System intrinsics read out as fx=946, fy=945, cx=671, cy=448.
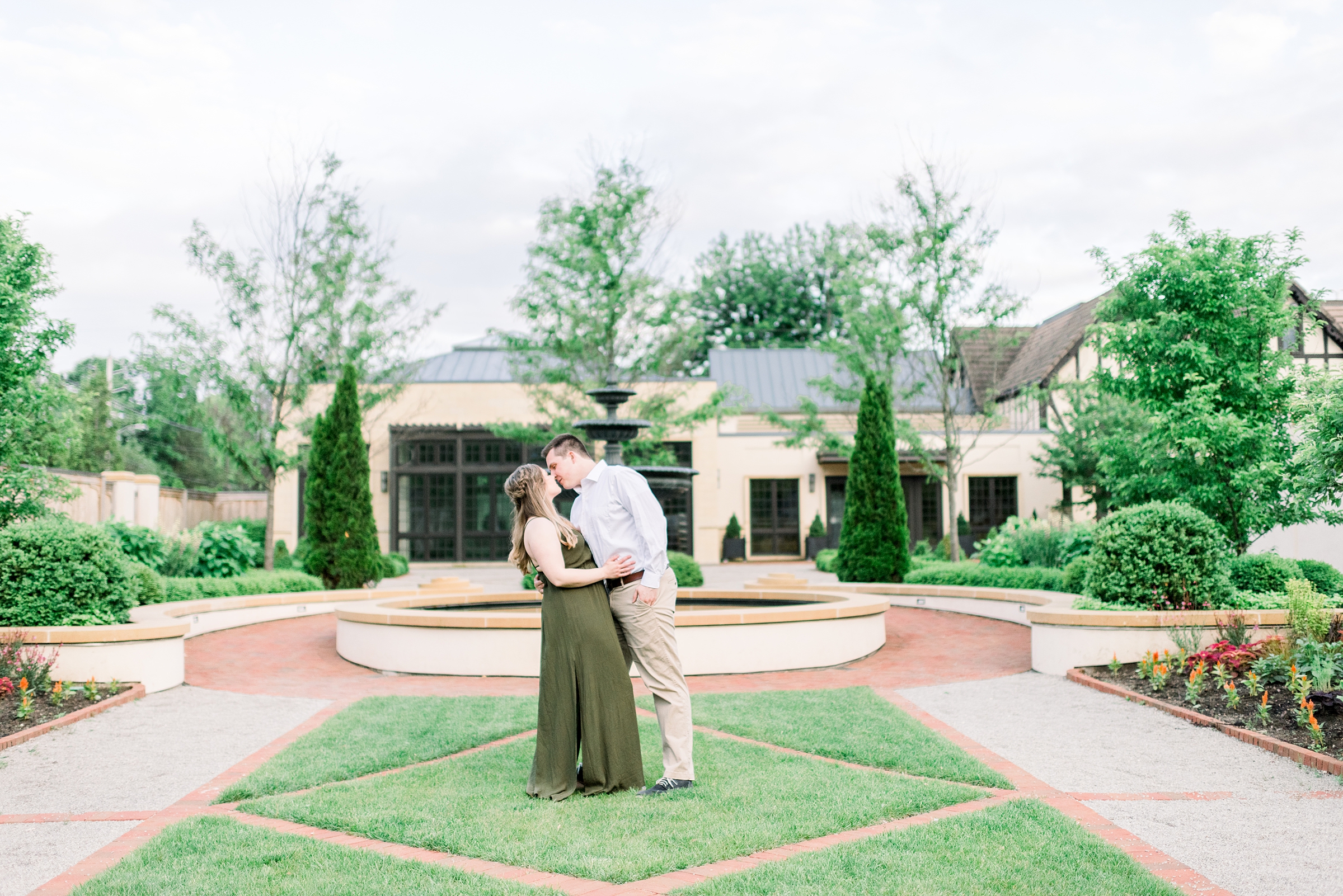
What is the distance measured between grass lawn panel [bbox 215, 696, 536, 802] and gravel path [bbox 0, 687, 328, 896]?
355 millimetres

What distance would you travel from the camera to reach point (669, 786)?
4738 millimetres

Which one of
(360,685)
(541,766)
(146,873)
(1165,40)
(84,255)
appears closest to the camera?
(146,873)

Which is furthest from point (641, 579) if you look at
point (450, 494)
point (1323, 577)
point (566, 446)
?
point (450, 494)

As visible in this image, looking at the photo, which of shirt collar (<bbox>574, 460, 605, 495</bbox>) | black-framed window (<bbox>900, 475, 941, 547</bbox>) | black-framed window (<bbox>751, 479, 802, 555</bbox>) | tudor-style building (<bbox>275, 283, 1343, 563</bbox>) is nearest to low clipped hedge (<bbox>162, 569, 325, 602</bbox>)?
shirt collar (<bbox>574, 460, 605, 495</bbox>)

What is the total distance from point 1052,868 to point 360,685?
671 centimetres

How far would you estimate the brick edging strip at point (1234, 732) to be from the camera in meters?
5.17

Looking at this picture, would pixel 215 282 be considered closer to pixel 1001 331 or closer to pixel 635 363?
pixel 635 363

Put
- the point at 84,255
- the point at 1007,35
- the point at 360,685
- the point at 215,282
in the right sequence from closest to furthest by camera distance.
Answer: the point at 360,685 < the point at 1007,35 < the point at 84,255 < the point at 215,282

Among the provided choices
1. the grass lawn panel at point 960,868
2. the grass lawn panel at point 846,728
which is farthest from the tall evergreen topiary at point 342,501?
the grass lawn panel at point 960,868

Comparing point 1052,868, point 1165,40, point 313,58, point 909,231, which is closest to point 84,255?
point 313,58

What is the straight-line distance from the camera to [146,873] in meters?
3.57

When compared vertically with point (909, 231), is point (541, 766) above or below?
below

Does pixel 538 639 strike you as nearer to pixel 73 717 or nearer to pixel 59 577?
pixel 73 717

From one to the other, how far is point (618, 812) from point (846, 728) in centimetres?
237
